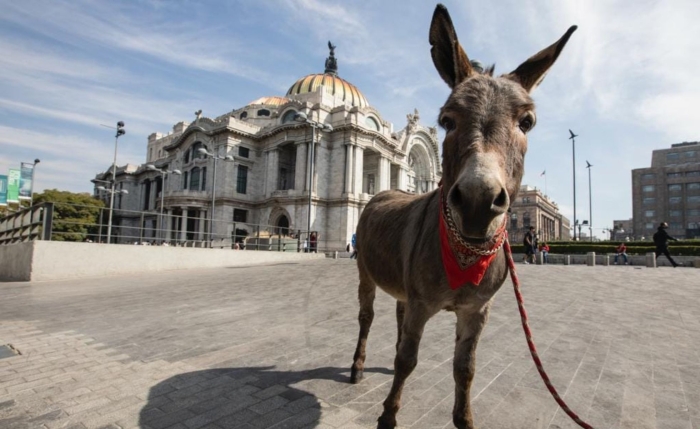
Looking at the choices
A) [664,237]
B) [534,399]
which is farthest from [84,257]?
[664,237]

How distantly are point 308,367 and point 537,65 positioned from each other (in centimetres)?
359

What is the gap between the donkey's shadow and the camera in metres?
2.83

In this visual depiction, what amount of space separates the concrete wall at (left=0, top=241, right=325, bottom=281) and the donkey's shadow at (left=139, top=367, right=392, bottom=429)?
12885mm

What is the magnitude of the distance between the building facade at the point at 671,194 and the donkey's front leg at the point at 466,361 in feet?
309

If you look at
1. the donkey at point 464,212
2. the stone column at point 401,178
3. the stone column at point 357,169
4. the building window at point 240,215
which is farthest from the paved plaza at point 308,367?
the stone column at point 401,178

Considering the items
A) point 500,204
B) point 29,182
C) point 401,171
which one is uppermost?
point 401,171

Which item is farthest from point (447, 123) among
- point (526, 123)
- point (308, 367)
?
point (308, 367)

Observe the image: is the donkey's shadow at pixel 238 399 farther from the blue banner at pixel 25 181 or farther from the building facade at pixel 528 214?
the building facade at pixel 528 214

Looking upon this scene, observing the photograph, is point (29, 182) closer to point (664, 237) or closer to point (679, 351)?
point (679, 351)

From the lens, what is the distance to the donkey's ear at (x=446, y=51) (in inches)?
89.2

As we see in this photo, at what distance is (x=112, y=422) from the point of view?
2.79 m

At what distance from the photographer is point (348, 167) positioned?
44.6 metres

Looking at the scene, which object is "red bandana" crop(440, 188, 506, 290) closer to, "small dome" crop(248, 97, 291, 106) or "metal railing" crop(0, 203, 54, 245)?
"metal railing" crop(0, 203, 54, 245)

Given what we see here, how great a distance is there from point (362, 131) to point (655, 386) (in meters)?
43.5
